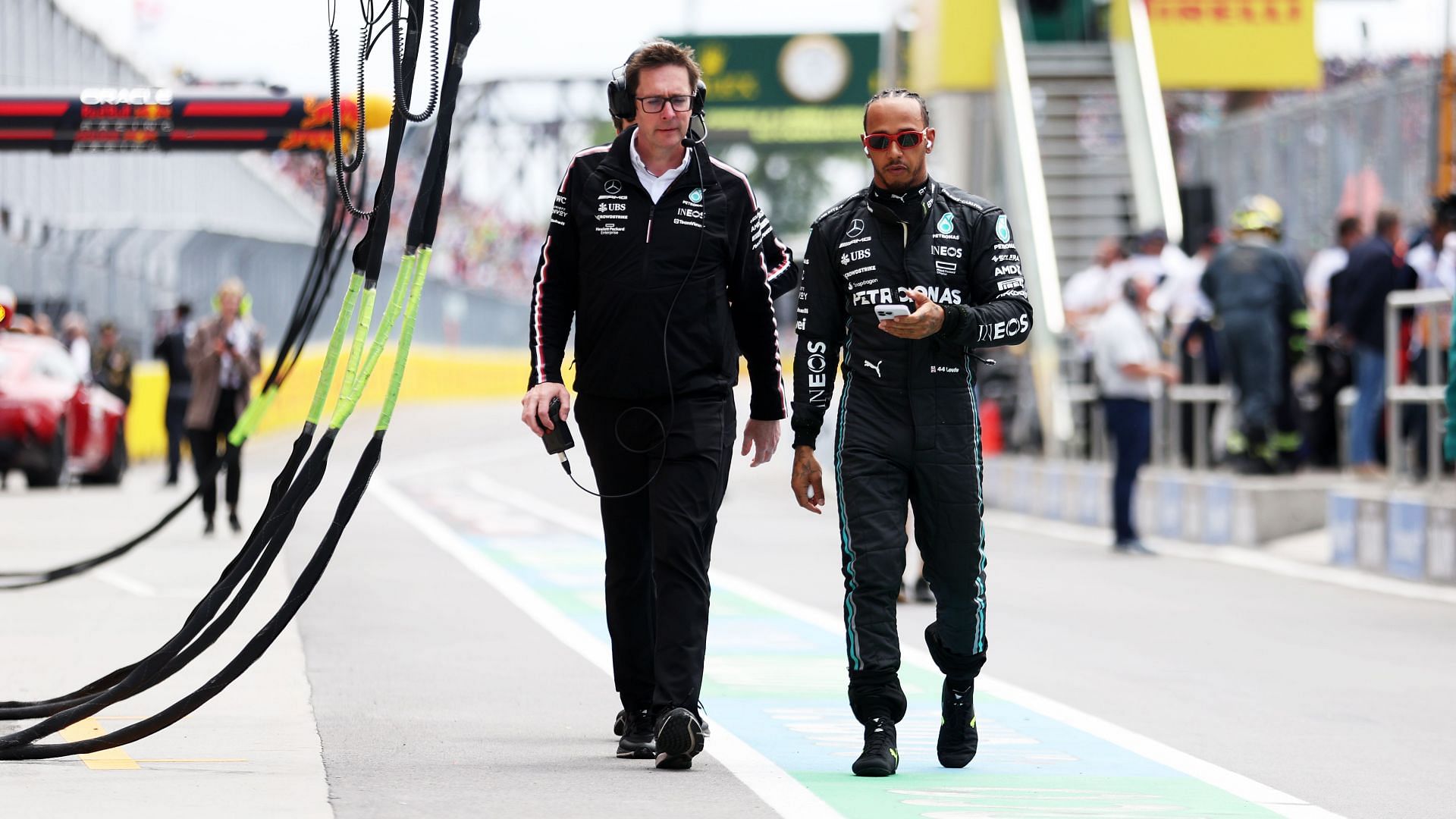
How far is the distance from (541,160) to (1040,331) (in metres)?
56.2

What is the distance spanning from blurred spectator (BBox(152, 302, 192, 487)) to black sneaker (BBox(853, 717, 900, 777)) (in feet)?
62.8

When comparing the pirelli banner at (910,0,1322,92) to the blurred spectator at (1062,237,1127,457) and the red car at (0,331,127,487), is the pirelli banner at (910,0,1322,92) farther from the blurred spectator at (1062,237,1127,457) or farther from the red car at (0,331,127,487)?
the red car at (0,331,127,487)

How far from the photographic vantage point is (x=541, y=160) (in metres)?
79.7

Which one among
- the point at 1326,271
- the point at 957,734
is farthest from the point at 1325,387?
the point at 957,734

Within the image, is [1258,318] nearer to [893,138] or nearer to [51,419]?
[893,138]

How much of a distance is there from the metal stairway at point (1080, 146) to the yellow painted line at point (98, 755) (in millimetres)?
20065

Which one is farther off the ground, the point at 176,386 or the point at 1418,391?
the point at 1418,391

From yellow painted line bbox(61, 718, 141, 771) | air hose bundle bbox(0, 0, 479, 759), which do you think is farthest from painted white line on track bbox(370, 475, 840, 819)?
yellow painted line bbox(61, 718, 141, 771)

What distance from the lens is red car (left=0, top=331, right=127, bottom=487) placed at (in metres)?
23.7

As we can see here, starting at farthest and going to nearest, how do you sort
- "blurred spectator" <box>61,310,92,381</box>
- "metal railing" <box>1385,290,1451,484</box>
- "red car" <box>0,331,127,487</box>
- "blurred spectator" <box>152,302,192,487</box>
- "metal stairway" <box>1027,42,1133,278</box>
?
"metal stairway" <box>1027,42,1133,278</box>, "blurred spectator" <box>61,310,92,381</box>, "blurred spectator" <box>152,302,192,487</box>, "red car" <box>0,331,127,487</box>, "metal railing" <box>1385,290,1451,484</box>

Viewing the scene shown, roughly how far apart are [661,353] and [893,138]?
891 millimetres

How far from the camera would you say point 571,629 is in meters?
11.6

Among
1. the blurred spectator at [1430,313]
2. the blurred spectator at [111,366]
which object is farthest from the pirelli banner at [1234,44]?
the blurred spectator at [1430,313]

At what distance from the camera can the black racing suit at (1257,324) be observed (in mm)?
17250
